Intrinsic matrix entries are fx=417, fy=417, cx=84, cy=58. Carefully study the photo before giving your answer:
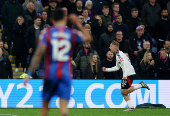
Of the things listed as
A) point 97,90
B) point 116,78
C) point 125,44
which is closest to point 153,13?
point 125,44

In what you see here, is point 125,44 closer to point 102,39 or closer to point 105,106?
point 102,39

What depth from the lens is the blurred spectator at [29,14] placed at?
16.8 metres

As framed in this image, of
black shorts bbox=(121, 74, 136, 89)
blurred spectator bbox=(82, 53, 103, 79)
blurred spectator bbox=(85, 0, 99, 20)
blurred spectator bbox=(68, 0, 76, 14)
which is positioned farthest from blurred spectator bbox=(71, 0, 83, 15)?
black shorts bbox=(121, 74, 136, 89)

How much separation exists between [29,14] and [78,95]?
452cm

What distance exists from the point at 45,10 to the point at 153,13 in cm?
478

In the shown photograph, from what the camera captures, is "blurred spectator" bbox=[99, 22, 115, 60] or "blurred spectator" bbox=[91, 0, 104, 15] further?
"blurred spectator" bbox=[91, 0, 104, 15]

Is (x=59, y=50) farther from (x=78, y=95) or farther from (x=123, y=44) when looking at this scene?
(x=123, y=44)

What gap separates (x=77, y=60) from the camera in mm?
15555

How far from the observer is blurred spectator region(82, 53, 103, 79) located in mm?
14859

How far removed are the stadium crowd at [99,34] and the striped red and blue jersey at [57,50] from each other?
8164 mm

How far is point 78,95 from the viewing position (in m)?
14.5

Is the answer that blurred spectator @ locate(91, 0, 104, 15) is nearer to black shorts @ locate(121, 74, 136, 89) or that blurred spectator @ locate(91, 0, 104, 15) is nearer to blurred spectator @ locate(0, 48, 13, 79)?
blurred spectator @ locate(0, 48, 13, 79)

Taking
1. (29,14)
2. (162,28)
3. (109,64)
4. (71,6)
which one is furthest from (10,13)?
(162,28)

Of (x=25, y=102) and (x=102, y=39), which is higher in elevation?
(x=102, y=39)
